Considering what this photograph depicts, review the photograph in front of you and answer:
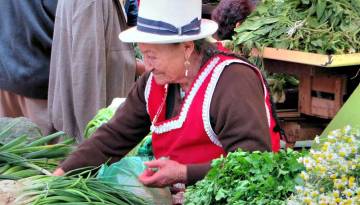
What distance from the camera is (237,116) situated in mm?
2488

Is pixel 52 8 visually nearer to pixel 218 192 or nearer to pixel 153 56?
pixel 153 56

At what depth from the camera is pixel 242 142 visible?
2.49 m

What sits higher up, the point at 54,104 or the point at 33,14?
the point at 33,14

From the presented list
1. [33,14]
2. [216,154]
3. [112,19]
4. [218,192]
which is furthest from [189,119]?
[33,14]

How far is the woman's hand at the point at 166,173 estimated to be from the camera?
8.13ft

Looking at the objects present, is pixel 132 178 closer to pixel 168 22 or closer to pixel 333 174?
pixel 168 22

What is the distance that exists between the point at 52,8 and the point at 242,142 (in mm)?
2370

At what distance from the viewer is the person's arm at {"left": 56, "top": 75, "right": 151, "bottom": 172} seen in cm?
295

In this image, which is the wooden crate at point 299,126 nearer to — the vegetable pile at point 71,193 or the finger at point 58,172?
the finger at point 58,172

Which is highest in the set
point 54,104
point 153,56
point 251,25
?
point 153,56

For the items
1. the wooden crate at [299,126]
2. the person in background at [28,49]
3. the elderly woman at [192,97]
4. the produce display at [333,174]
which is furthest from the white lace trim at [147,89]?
the wooden crate at [299,126]

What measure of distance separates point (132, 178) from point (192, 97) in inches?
15.7

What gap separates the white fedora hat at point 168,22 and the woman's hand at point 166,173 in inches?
17.6

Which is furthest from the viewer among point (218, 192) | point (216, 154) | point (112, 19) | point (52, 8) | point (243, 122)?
point (52, 8)
